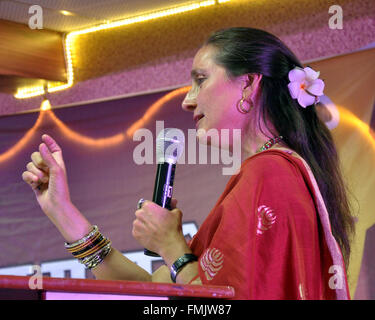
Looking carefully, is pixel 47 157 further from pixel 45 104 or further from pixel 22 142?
pixel 45 104

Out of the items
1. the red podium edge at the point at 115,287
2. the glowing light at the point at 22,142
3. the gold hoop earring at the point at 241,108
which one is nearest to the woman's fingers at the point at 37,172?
the gold hoop earring at the point at 241,108

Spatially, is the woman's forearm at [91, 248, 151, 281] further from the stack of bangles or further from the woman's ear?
the woman's ear

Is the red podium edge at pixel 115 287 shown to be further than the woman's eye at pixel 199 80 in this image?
No

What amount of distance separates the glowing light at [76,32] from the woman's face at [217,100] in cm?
228

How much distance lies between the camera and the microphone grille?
140cm

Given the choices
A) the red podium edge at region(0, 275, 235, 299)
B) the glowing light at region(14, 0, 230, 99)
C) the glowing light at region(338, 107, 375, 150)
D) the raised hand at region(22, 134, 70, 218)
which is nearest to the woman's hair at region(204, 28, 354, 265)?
the raised hand at region(22, 134, 70, 218)

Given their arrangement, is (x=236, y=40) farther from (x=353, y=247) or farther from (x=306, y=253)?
(x=353, y=247)

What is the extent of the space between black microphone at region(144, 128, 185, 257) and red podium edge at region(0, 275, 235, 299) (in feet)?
1.67

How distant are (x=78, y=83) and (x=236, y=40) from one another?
2.76m

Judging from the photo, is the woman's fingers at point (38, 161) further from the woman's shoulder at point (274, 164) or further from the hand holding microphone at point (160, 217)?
the woman's shoulder at point (274, 164)

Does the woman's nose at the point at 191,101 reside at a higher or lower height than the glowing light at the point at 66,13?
lower

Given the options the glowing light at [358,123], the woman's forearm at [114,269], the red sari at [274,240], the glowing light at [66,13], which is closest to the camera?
the red sari at [274,240]

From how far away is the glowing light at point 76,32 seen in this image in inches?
147

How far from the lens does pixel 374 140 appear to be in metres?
2.94
